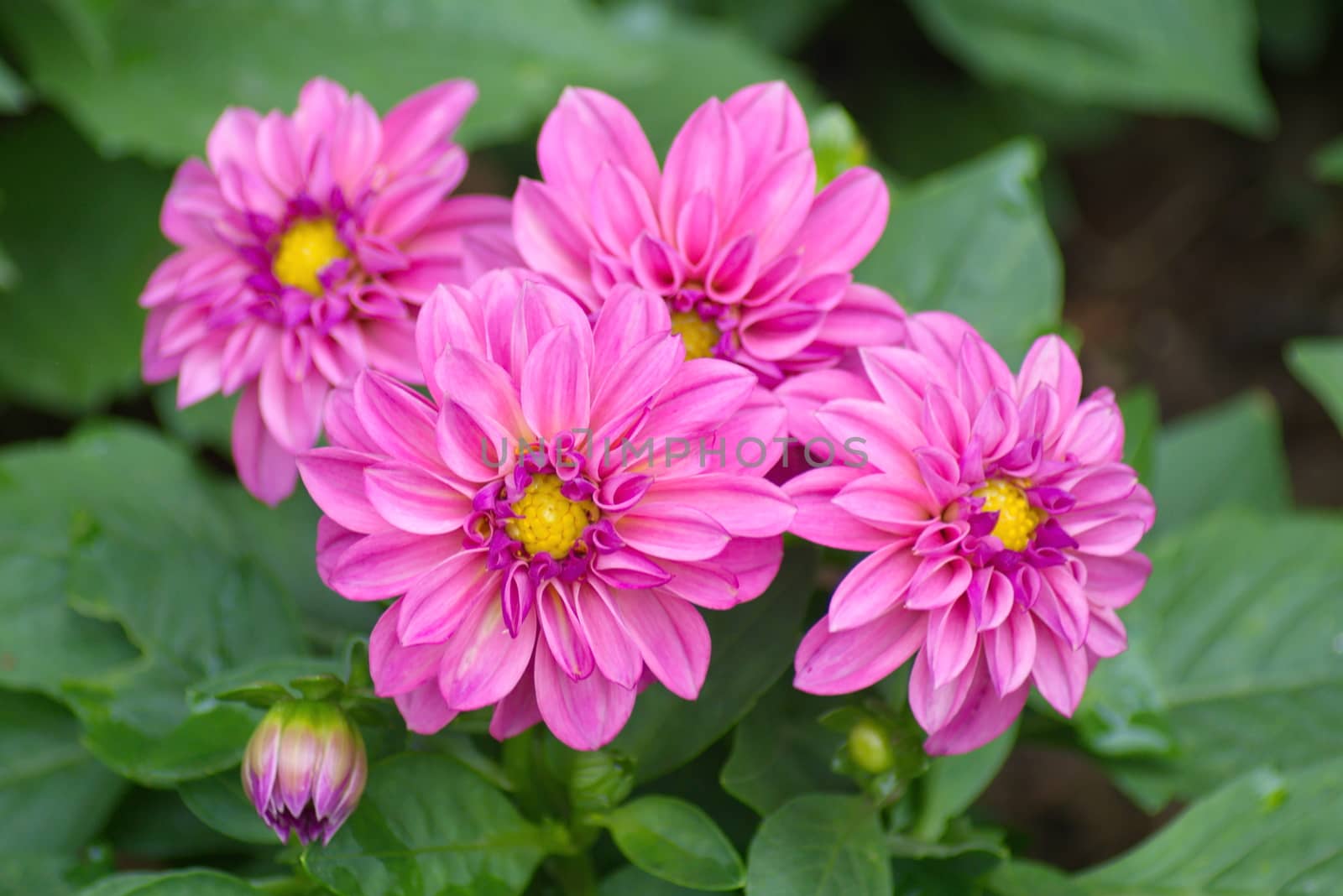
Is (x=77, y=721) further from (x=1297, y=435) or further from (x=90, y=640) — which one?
(x=1297, y=435)

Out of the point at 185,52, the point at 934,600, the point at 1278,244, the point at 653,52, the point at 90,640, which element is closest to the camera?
the point at 934,600

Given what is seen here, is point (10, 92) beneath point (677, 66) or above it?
above

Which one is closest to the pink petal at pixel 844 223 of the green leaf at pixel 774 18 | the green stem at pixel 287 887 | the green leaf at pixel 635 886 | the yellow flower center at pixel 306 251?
the yellow flower center at pixel 306 251

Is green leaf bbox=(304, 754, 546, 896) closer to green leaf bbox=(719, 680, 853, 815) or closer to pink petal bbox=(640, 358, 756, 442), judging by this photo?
green leaf bbox=(719, 680, 853, 815)

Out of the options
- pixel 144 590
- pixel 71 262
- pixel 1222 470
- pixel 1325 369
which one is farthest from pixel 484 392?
pixel 71 262

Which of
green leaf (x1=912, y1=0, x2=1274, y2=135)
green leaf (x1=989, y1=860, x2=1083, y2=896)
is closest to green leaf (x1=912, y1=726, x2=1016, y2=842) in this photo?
green leaf (x1=989, y1=860, x2=1083, y2=896)

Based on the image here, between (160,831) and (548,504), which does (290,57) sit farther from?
(548,504)

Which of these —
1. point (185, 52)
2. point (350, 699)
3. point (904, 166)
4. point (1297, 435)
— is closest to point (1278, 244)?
point (1297, 435)
